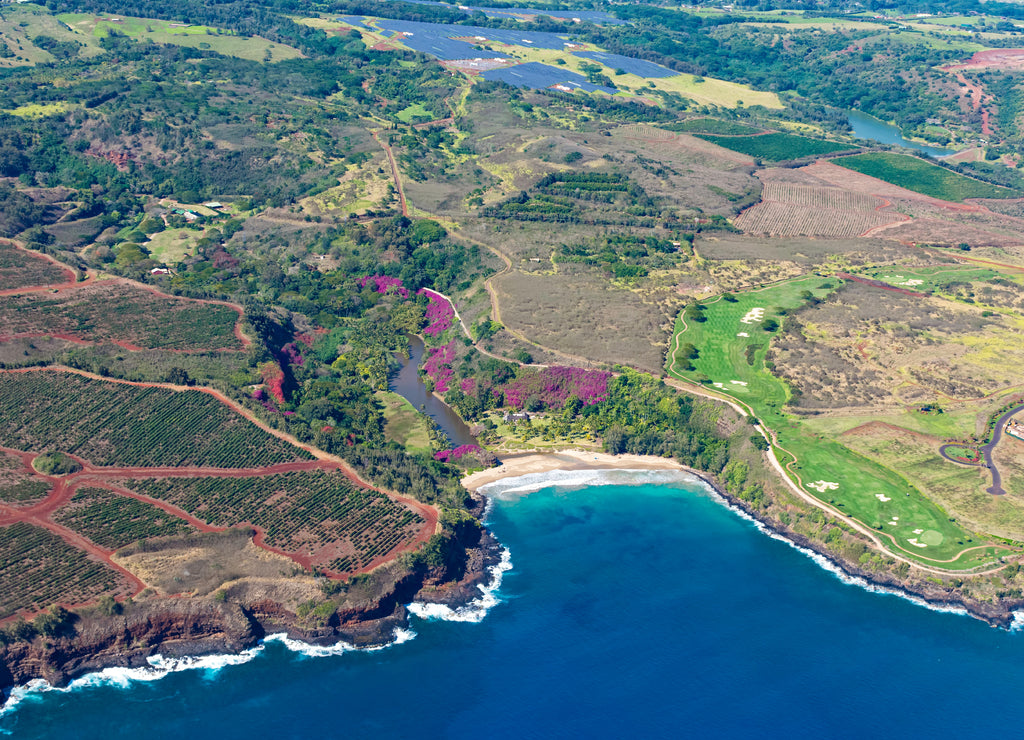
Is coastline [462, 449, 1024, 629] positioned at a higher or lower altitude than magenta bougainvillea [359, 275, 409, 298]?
lower

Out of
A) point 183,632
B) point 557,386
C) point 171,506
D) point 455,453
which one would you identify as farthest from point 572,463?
point 183,632

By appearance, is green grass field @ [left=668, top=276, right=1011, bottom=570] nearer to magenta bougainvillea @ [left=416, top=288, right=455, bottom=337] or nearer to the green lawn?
the green lawn

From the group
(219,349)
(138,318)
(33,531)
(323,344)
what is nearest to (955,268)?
(323,344)

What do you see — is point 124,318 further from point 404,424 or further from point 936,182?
point 936,182

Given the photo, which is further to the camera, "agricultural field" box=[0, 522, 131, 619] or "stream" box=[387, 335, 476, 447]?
"stream" box=[387, 335, 476, 447]

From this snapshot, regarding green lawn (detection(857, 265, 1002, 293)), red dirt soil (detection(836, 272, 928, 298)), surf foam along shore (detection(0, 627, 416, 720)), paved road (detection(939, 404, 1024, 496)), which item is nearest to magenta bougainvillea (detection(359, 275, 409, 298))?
red dirt soil (detection(836, 272, 928, 298))

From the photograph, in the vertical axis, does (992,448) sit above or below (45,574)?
above

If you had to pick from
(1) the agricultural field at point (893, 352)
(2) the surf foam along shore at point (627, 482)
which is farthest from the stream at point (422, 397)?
(1) the agricultural field at point (893, 352)
